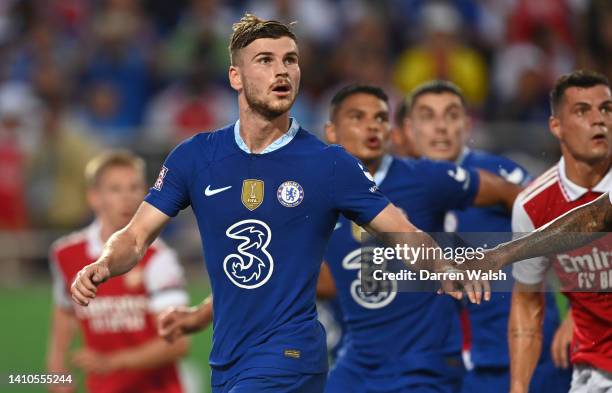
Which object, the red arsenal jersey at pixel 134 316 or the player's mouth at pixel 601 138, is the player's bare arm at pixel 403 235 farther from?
the red arsenal jersey at pixel 134 316

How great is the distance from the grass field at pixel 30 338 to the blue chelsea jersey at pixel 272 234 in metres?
5.88

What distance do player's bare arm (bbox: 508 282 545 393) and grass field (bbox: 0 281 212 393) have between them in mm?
5698

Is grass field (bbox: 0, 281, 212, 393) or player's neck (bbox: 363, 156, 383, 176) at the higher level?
grass field (bbox: 0, 281, 212, 393)

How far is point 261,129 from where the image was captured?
6.43m

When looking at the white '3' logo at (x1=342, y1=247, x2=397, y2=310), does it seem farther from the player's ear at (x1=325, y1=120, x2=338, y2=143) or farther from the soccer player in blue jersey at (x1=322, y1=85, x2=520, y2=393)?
the player's ear at (x1=325, y1=120, x2=338, y2=143)

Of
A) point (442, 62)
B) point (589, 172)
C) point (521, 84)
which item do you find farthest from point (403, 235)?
point (442, 62)

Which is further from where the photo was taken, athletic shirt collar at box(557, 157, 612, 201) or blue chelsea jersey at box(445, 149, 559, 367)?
blue chelsea jersey at box(445, 149, 559, 367)

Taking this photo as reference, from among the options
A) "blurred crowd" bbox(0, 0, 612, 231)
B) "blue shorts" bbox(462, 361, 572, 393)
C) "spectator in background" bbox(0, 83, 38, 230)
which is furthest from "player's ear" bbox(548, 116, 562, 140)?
"spectator in background" bbox(0, 83, 38, 230)

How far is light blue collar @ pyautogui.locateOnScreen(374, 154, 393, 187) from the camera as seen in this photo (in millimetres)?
7914

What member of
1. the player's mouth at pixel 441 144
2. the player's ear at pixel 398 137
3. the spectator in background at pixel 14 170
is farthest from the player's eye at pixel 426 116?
the spectator in background at pixel 14 170

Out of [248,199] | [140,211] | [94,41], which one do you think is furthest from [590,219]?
[94,41]

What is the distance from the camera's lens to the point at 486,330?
8570 mm

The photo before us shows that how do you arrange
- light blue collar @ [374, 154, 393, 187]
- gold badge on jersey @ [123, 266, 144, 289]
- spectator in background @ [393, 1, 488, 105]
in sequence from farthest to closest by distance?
spectator in background @ [393, 1, 488, 105]
gold badge on jersey @ [123, 266, 144, 289]
light blue collar @ [374, 154, 393, 187]

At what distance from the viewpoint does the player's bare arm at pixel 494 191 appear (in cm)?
787
